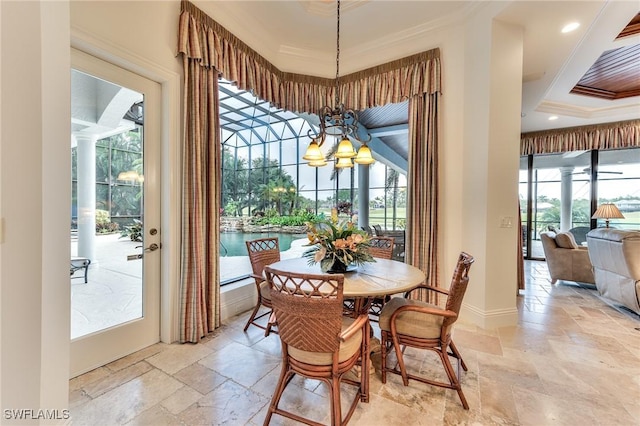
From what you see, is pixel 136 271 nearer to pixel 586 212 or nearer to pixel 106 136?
pixel 106 136

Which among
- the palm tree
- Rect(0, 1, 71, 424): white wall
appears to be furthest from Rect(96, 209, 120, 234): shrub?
the palm tree

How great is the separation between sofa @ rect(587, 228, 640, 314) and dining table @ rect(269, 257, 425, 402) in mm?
3034

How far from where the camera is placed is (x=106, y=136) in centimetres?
222

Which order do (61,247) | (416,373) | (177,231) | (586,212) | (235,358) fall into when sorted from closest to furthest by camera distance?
(61,247)
(416,373)
(235,358)
(177,231)
(586,212)

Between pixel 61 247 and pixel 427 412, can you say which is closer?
pixel 61 247

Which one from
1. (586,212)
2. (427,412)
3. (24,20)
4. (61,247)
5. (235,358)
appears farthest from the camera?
(586,212)

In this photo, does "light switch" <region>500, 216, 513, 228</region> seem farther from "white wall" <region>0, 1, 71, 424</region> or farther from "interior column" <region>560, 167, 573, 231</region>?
"interior column" <region>560, 167, 573, 231</region>

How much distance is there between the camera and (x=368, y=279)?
2.00m

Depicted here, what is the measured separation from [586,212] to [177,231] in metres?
8.50

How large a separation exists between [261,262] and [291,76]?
2601 mm

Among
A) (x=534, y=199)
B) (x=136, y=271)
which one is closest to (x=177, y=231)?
(x=136, y=271)

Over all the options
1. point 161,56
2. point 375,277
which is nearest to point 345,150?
point 375,277

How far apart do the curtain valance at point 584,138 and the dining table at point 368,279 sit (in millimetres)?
6181

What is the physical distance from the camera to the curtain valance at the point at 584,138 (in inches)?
213
